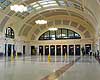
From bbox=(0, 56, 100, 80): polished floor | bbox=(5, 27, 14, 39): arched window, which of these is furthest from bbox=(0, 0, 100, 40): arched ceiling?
bbox=(0, 56, 100, 80): polished floor

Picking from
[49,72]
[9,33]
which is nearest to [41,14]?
[9,33]

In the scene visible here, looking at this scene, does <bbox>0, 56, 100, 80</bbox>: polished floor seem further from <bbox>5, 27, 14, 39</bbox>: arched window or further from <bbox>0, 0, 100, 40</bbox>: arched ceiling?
<bbox>5, 27, 14, 39</bbox>: arched window

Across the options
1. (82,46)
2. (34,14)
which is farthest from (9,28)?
(82,46)

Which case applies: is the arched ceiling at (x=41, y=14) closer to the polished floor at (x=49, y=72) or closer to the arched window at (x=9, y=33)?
the arched window at (x=9, y=33)

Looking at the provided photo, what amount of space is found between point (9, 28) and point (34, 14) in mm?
5736

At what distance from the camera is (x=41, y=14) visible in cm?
4241

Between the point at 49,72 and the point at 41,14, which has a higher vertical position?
the point at 41,14

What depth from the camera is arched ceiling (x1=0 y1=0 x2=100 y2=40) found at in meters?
33.9

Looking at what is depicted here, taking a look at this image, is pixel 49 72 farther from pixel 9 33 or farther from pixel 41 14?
pixel 9 33

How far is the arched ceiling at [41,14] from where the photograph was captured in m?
33.9

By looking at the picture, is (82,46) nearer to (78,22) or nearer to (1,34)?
(78,22)

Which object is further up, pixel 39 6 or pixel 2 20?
pixel 39 6

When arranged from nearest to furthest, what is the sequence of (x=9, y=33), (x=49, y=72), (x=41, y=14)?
(x=49, y=72), (x=41, y=14), (x=9, y=33)

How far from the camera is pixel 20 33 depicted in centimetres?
4541
